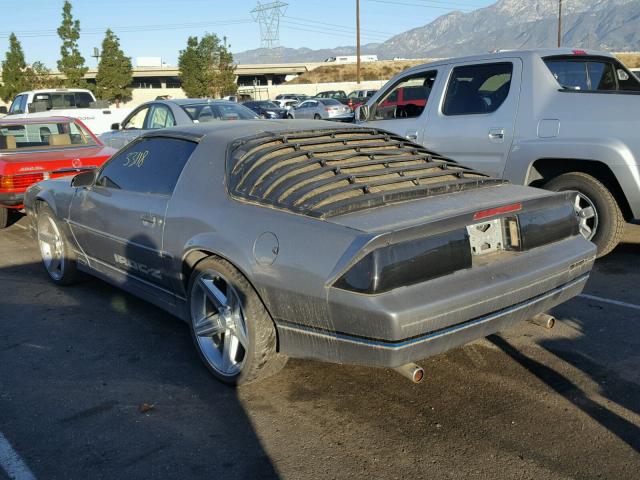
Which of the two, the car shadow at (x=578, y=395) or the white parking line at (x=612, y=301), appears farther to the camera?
the white parking line at (x=612, y=301)

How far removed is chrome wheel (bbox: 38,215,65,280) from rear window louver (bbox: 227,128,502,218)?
2536 millimetres

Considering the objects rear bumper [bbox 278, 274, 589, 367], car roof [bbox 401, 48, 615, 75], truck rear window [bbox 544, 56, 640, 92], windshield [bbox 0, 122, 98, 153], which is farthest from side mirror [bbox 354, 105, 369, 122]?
rear bumper [bbox 278, 274, 589, 367]

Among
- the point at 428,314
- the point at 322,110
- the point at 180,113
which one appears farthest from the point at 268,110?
the point at 428,314

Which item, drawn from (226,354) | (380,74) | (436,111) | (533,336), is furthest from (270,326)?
(380,74)

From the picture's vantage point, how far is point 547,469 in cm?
281

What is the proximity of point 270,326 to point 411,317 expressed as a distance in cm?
88

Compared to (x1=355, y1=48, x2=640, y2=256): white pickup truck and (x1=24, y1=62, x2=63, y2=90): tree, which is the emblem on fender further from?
(x1=24, y1=62, x2=63, y2=90): tree

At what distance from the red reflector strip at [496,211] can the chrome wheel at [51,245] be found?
3860 millimetres

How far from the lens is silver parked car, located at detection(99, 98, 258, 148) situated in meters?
9.95

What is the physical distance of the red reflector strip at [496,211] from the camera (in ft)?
11.0

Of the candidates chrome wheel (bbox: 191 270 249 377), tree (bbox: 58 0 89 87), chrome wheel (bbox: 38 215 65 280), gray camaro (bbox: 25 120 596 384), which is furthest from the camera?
tree (bbox: 58 0 89 87)

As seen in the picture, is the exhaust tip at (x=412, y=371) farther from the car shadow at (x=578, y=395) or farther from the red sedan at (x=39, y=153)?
the red sedan at (x=39, y=153)

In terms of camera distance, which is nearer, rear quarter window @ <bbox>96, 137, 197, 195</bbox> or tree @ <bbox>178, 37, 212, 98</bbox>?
rear quarter window @ <bbox>96, 137, 197, 195</bbox>

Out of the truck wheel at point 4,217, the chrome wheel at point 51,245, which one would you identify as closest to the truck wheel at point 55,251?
the chrome wheel at point 51,245
